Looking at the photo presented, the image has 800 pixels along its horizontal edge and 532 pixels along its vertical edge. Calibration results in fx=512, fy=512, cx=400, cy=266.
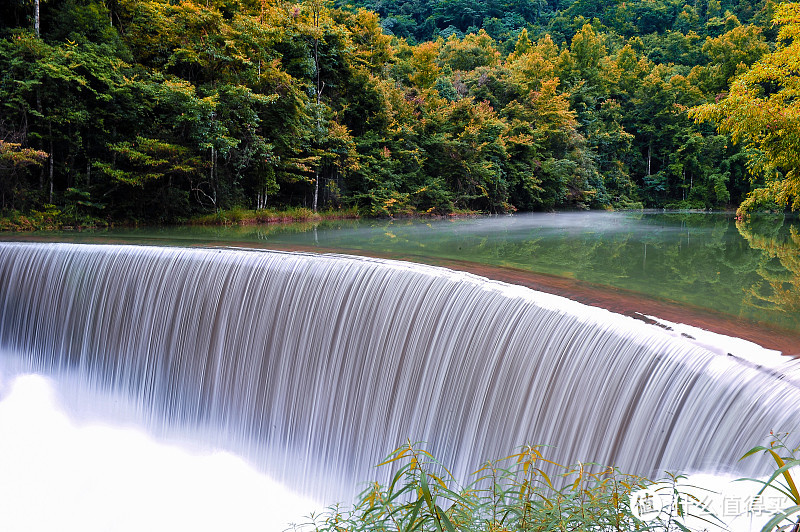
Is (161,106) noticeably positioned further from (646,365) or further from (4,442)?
(646,365)

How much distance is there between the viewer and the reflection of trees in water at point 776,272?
503cm

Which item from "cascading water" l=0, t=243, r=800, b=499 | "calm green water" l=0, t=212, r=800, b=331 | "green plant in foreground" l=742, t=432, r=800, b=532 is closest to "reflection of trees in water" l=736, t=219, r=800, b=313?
"calm green water" l=0, t=212, r=800, b=331

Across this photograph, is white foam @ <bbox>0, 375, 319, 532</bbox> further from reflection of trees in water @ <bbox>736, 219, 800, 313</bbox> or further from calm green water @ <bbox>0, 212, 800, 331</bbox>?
reflection of trees in water @ <bbox>736, 219, 800, 313</bbox>

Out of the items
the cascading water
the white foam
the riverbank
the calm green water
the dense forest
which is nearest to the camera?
the cascading water

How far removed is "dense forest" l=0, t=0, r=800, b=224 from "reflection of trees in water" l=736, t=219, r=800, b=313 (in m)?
1.02

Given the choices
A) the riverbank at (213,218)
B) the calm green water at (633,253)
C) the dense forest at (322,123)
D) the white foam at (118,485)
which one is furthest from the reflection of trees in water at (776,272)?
the riverbank at (213,218)

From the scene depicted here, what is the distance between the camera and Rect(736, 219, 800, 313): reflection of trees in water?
16.5ft

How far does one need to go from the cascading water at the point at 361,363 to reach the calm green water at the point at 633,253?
5.36ft

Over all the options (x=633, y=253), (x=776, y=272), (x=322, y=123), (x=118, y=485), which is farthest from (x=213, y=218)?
(x=776, y=272)

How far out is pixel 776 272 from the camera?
7.10m

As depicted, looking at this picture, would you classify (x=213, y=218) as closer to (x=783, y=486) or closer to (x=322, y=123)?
(x=322, y=123)

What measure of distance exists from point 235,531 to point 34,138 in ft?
36.7

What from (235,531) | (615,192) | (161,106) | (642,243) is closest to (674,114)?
(615,192)

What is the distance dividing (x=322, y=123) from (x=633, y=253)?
35.9ft
